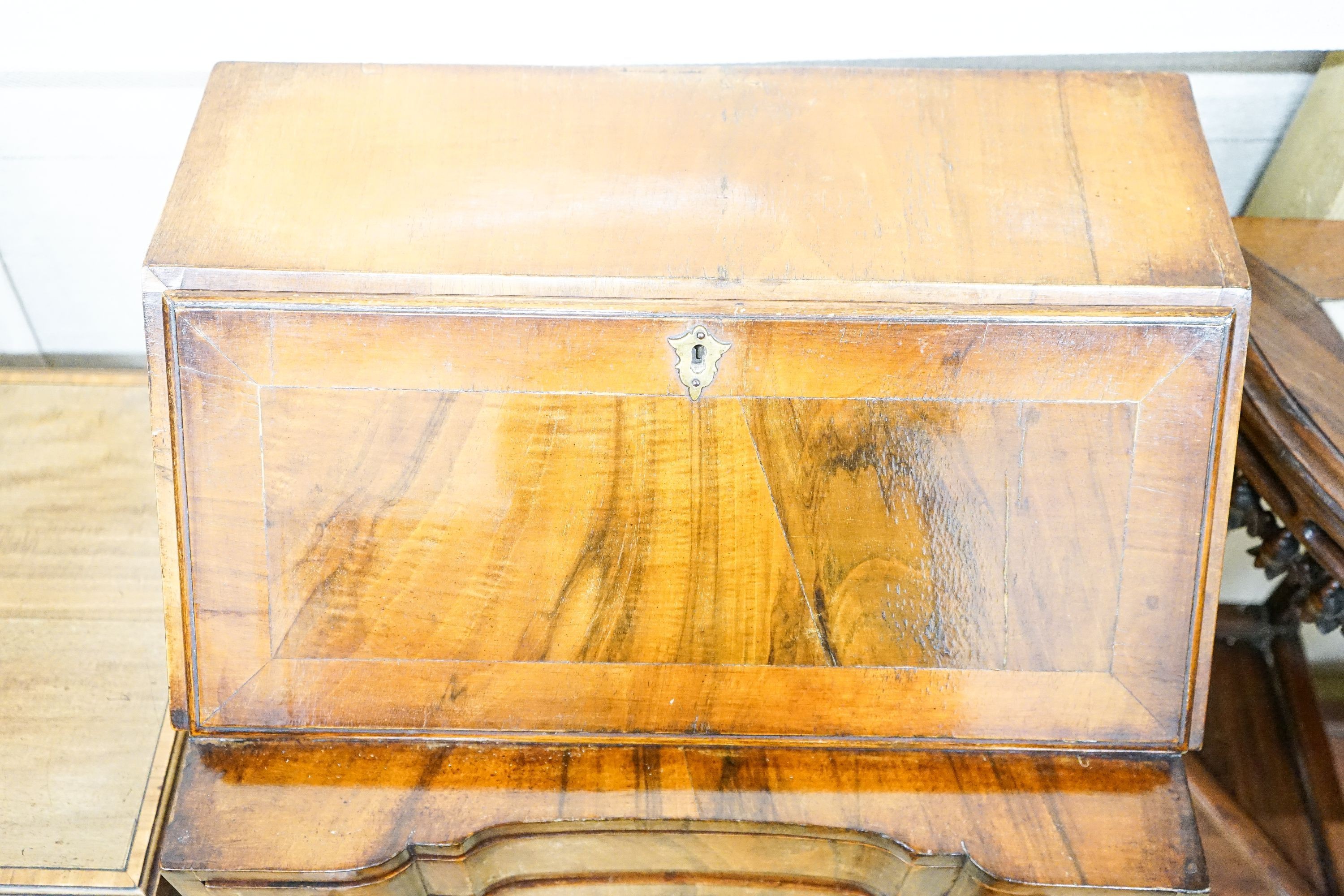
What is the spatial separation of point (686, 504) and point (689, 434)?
2.2 inches

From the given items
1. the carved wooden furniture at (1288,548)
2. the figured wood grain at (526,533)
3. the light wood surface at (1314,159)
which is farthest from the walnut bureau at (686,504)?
the light wood surface at (1314,159)

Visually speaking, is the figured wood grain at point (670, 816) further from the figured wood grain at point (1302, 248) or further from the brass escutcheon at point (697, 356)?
the figured wood grain at point (1302, 248)

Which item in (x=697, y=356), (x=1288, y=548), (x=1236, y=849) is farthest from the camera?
(x=1236, y=849)

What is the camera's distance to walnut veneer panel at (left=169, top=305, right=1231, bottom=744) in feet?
2.52

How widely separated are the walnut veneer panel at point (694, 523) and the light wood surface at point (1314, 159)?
0.49 meters

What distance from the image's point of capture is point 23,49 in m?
1.03

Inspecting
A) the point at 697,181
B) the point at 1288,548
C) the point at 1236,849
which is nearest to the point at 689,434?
the point at 697,181

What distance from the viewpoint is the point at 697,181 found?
33.1 inches

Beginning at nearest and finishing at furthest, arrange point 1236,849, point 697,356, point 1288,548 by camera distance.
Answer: point 697,356 → point 1288,548 → point 1236,849

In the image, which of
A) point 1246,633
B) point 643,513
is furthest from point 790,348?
point 1246,633

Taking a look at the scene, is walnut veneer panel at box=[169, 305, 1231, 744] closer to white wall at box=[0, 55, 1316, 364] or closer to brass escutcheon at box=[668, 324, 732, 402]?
brass escutcheon at box=[668, 324, 732, 402]

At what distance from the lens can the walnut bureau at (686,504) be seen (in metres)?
0.77

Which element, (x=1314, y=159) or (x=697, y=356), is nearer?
(x=697, y=356)

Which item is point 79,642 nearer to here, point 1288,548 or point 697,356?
point 697,356
